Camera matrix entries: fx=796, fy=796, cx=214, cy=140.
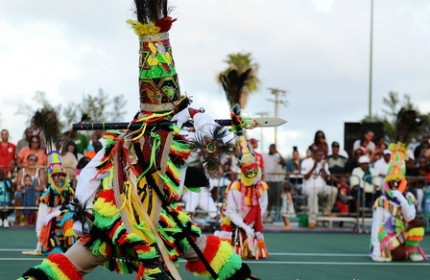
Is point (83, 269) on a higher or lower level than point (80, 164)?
lower

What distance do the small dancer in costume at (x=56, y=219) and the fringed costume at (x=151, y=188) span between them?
5304mm

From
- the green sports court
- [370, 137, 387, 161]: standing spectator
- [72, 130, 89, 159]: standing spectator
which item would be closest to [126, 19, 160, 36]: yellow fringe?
the green sports court

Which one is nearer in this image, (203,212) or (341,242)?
(341,242)

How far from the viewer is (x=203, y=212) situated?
16.2m

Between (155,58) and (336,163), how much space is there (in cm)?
1130

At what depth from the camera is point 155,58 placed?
618 cm

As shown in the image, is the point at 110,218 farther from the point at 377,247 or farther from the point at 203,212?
the point at 203,212

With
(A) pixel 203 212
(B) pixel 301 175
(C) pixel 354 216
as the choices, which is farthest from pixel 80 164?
(C) pixel 354 216

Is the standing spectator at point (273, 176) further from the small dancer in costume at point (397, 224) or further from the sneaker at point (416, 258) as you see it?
the sneaker at point (416, 258)

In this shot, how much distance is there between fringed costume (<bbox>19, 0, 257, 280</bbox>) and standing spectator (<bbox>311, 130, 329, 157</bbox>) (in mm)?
11184

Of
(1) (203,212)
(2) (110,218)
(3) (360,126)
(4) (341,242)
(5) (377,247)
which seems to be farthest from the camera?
(3) (360,126)

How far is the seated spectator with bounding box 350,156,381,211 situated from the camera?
54.5 feet

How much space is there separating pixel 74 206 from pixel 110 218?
16.6 inches

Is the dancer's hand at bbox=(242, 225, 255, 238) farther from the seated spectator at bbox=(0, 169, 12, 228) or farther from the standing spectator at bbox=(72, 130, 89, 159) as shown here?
the seated spectator at bbox=(0, 169, 12, 228)
